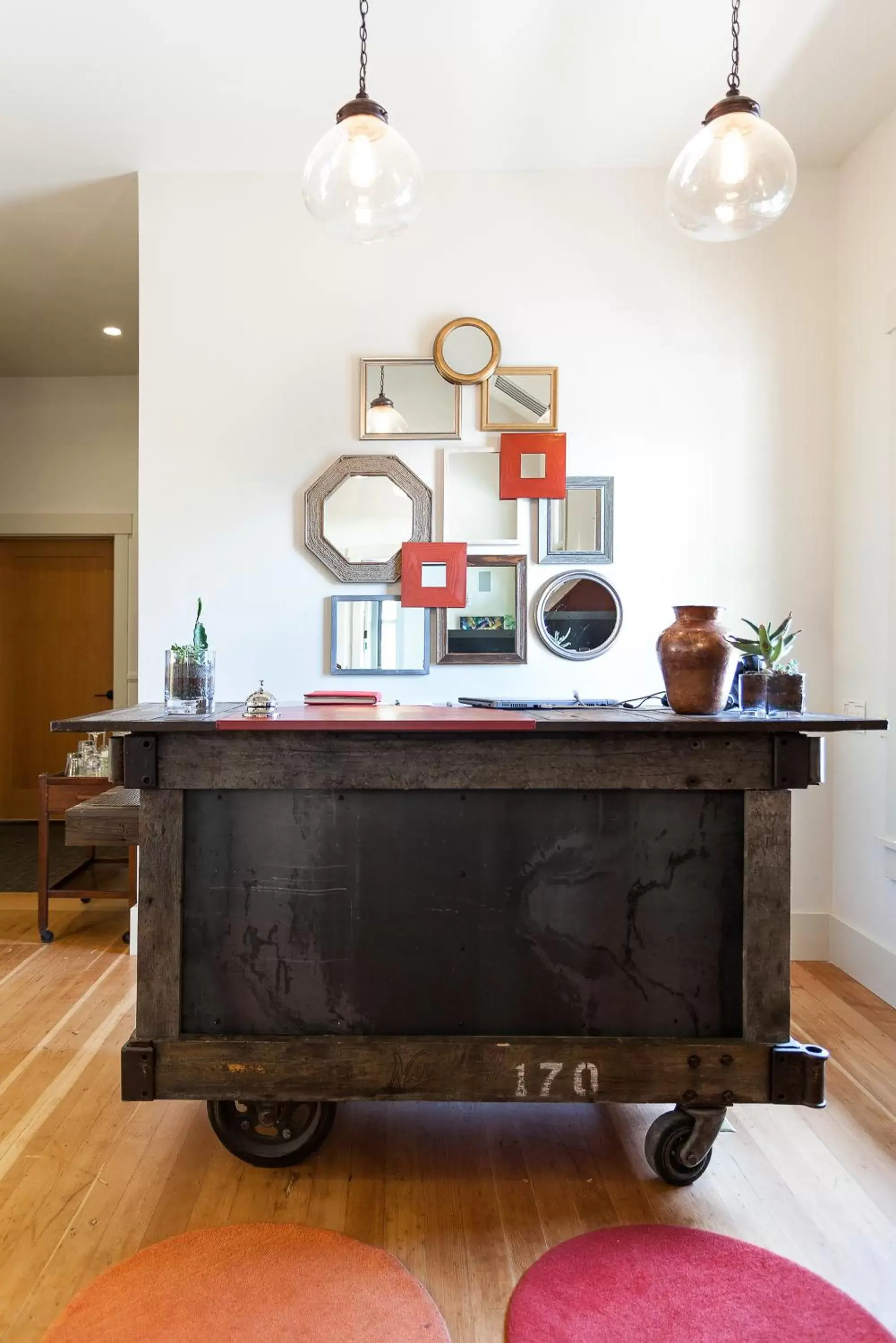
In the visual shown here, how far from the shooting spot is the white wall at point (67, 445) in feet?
18.1

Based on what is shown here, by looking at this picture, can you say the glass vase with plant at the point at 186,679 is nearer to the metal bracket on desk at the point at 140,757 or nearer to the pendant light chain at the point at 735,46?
the metal bracket on desk at the point at 140,757

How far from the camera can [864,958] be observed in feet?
9.58

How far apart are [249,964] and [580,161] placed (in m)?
3.21

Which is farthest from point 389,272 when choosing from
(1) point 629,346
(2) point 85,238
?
(2) point 85,238

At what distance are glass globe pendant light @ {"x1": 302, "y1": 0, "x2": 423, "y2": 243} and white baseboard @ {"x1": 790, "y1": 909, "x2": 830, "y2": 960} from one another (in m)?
2.97

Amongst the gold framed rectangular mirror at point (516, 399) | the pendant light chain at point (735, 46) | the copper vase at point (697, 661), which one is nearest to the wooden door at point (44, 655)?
the gold framed rectangular mirror at point (516, 399)

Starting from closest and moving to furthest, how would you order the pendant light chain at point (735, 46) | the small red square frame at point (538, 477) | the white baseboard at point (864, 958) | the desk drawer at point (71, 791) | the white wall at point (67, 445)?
the pendant light chain at point (735, 46)
the white baseboard at point (864, 958)
the small red square frame at point (538, 477)
the desk drawer at point (71, 791)
the white wall at point (67, 445)

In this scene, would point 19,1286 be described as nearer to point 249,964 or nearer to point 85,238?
point 249,964

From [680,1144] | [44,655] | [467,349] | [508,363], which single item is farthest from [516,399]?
[44,655]

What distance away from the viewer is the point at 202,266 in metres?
3.14

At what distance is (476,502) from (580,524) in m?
0.44

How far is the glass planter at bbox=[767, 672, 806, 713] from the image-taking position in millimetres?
1726

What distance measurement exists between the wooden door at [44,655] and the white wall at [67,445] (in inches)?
16.6

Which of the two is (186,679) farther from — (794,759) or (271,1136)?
(794,759)
